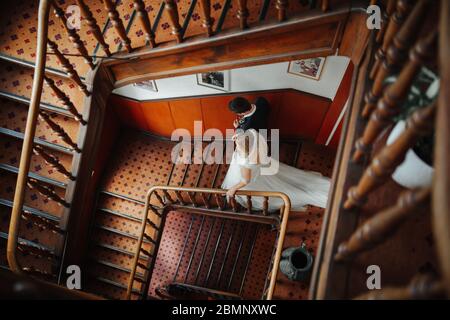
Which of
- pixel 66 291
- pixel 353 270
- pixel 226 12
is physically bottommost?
pixel 66 291

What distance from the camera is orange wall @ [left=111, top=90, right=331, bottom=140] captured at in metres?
4.52

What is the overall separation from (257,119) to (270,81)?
0.84 metres

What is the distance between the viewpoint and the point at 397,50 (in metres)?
1.23

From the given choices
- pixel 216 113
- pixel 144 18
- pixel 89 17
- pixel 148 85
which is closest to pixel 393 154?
pixel 144 18

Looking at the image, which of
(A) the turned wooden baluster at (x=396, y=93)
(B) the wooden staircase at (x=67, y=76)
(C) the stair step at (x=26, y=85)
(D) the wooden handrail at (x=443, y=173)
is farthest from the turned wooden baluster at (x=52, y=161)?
(D) the wooden handrail at (x=443, y=173)

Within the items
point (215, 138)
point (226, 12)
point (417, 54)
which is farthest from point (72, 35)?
point (215, 138)

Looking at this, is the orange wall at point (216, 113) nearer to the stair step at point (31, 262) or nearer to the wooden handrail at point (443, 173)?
the stair step at point (31, 262)

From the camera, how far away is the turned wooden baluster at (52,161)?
2584 mm

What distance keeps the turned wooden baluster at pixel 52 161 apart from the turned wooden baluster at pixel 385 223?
2.68 metres

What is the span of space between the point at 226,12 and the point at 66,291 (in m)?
2.42

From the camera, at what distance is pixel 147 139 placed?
20.1 ft

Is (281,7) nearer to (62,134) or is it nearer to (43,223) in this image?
(62,134)

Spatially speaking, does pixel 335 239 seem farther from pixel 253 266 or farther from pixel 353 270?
pixel 253 266
